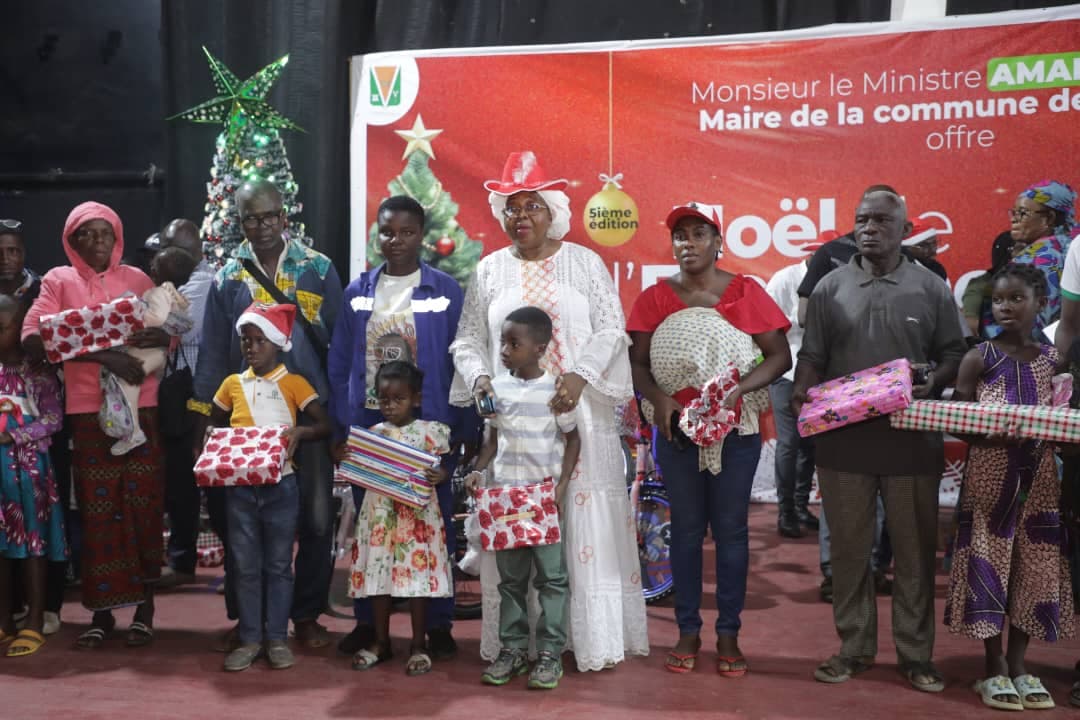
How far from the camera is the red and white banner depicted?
702cm

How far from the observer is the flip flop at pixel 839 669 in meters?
4.10

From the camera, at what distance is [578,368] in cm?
414

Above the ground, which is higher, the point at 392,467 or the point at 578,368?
the point at 578,368

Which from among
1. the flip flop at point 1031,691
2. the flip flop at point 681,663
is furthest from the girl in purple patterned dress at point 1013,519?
the flip flop at point 681,663

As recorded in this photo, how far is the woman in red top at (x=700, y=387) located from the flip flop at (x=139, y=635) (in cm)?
208

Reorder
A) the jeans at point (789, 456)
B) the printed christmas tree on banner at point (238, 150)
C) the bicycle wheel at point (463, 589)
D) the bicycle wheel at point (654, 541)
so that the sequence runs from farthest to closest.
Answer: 1. the printed christmas tree on banner at point (238, 150)
2. the jeans at point (789, 456)
3. the bicycle wheel at point (654, 541)
4. the bicycle wheel at point (463, 589)

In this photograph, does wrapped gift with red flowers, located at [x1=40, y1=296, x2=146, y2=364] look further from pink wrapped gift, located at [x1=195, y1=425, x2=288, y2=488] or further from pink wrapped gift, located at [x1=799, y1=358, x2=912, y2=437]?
→ pink wrapped gift, located at [x1=799, y1=358, x2=912, y2=437]

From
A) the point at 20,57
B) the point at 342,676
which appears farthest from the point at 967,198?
the point at 20,57

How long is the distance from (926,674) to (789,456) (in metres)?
2.60

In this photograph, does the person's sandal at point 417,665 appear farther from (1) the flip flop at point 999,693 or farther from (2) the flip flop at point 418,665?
(1) the flip flop at point 999,693

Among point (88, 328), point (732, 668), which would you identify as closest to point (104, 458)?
point (88, 328)

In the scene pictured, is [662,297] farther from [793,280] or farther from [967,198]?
[967,198]

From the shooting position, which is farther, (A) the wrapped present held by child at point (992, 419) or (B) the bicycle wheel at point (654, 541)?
(B) the bicycle wheel at point (654, 541)

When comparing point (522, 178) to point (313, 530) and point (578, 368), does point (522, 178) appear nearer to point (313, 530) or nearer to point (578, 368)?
point (578, 368)
